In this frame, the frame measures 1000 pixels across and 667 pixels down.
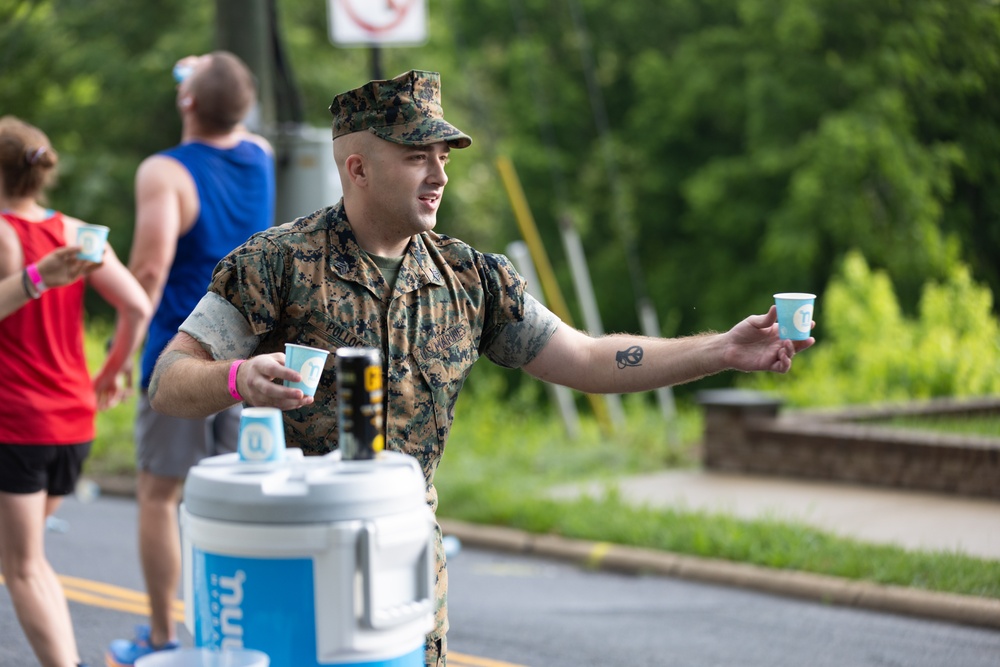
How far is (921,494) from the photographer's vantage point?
9.55 metres

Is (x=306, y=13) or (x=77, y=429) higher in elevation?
(x=306, y=13)

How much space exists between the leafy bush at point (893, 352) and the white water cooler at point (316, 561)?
34.5 ft

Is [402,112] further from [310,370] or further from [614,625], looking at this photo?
[614,625]

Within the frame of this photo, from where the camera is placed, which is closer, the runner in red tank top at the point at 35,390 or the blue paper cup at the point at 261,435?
the blue paper cup at the point at 261,435

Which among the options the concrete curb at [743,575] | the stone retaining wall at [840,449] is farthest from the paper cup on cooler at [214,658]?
the stone retaining wall at [840,449]

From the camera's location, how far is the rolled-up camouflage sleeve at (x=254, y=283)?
3.14 m

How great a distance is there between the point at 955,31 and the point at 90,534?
61.0 feet

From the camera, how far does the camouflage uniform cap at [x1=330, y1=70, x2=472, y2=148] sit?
319 cm

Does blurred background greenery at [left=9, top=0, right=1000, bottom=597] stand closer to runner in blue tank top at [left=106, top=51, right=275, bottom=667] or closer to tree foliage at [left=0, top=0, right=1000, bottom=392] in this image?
tree foliage at [left=0, top=0, right=1000, bottom=392]

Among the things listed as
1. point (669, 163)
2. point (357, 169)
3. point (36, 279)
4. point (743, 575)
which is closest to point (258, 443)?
point (357, 169)

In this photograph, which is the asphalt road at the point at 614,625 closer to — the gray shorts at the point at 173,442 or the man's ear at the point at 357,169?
the gray shorts at the point at 173,442

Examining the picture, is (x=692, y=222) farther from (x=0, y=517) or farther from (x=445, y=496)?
(x=0, y=517)

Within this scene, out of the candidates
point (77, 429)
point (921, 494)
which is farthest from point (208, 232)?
point (921, 494)

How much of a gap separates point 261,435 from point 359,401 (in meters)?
0.25
